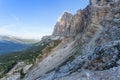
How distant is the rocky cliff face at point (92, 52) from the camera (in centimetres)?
2830

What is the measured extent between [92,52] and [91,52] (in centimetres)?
122

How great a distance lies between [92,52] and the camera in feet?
111

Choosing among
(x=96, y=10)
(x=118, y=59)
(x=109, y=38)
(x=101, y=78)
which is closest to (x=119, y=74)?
(x=101, y=78)

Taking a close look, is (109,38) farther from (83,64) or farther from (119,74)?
(119,74)

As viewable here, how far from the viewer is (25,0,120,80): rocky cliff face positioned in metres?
28.3

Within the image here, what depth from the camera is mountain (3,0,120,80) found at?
2808 cm

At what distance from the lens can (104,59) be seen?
1171 inches

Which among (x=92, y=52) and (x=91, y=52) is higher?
(x=92, y=52)

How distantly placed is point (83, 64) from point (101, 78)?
7829 mm

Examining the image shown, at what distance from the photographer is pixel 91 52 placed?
3494cm

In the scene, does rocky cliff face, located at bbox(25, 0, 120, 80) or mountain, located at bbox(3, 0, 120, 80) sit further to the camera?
rocky cliff face, located at bbox(25, 0, 120, 80)

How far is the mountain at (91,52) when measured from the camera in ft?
92.1

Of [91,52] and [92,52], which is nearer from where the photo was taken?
[92,52]

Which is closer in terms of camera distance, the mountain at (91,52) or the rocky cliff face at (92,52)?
the mountain at (91,52)
